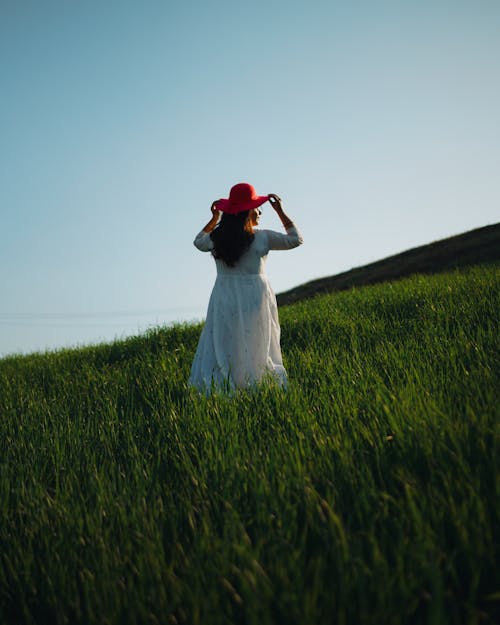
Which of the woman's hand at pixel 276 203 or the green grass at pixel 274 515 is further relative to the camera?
the woman's hand at pixel 276 203

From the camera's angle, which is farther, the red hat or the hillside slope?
the hillside slope

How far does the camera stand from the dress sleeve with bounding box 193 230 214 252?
14.3 feet

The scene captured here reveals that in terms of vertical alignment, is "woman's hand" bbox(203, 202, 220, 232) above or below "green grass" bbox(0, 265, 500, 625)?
above

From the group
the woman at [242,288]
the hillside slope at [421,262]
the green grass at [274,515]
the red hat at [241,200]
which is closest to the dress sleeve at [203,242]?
the woman at [242,288]

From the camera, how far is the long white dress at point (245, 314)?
4.32 metres

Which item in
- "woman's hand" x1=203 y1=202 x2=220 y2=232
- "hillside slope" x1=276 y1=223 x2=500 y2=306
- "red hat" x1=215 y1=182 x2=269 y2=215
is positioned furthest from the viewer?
"hillside slope" x1=276 y1=223 x2=500 y2=306

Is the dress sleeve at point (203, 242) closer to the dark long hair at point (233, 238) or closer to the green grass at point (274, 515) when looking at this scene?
the dark long hair at point (233, 238)

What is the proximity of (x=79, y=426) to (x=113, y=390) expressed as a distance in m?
1.64

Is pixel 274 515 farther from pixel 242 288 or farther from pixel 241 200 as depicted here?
pixel 241 200

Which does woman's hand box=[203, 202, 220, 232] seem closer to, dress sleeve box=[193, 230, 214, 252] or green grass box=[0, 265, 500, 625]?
dress sleeve box=[193, 230, 214, 252]

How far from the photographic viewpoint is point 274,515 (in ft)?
6.16

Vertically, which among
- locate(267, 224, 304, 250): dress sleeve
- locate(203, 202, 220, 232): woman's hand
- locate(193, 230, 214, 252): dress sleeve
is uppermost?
locate(203, 202, 220, 232): woman's hand

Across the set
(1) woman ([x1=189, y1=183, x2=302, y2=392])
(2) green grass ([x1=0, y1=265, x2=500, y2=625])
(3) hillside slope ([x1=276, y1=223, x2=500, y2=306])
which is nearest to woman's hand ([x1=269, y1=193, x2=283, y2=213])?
(1) woman ([x1=189, y1=183, x2=302, y2=392])

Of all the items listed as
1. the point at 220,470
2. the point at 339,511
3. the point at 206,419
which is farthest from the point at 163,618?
the point at 206,419
